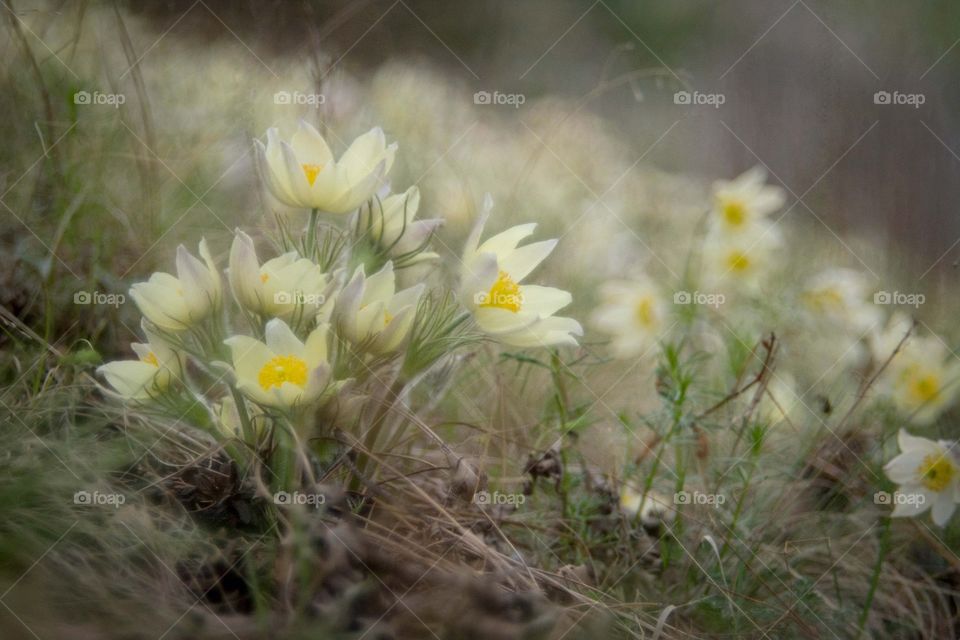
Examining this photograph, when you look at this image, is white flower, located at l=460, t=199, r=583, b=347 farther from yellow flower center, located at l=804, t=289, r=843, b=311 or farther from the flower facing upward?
yellow flower center, located at l=804, t=289, r=843, b=311

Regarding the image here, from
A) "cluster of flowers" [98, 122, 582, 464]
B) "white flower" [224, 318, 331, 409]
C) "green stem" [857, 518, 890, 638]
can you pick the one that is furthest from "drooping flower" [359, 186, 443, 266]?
"green stem" [857, 518, 890, 638]

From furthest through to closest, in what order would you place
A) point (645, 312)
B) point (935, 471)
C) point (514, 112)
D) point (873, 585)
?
point (514, 112) < point (645, 312) < point (935, 471) < point (873, 585)

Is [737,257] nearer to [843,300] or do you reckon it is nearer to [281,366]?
[843,300]

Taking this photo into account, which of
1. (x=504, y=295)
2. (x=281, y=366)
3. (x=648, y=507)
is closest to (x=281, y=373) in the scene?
(x=281, y=366)

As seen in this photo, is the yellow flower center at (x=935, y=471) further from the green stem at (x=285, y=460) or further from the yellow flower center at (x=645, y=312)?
the green stem at (x=285, y=460)

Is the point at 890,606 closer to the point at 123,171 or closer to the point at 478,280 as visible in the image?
the point at 478,280

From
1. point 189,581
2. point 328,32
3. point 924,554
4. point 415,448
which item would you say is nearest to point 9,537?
point 189,581
